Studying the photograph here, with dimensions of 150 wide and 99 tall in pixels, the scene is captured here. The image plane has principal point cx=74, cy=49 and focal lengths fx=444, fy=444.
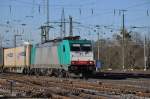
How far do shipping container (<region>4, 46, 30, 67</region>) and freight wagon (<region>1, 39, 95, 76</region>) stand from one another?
2.51ft

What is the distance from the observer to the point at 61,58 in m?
38.2

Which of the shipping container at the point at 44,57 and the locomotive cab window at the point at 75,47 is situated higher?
the locomotive cab window at the point at 75,47

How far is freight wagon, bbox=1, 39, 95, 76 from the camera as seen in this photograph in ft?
121

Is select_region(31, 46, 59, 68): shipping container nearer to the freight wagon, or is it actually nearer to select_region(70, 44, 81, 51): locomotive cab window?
the freight wagon

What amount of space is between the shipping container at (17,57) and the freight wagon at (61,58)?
30.1 inches

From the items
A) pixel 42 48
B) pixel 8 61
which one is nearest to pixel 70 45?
pixel 42 48

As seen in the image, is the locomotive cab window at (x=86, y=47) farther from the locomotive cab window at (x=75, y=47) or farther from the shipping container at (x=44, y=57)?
the shipping container at (x=44, y=57)

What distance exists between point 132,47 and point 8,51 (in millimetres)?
Result: 45704

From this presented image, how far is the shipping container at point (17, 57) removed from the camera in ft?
167

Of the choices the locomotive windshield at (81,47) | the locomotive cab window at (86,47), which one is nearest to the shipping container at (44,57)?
the locomotive windshield at (81,47)

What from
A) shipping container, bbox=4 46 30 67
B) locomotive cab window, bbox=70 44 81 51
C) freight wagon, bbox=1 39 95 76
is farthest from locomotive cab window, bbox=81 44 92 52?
shipping container, bbox=4 46 30 67

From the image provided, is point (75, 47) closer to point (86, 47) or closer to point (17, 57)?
point (86, 47)

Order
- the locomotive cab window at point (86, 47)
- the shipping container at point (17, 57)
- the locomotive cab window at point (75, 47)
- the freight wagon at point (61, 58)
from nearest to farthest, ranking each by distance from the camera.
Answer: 1. the freight wagon at point (61, 58)
2. the locomotive cab window at point (75, 47)
3. the locomotive cab window at point (86, 47)
4. the shipping container at point (17, 57)

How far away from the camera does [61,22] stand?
183ft
